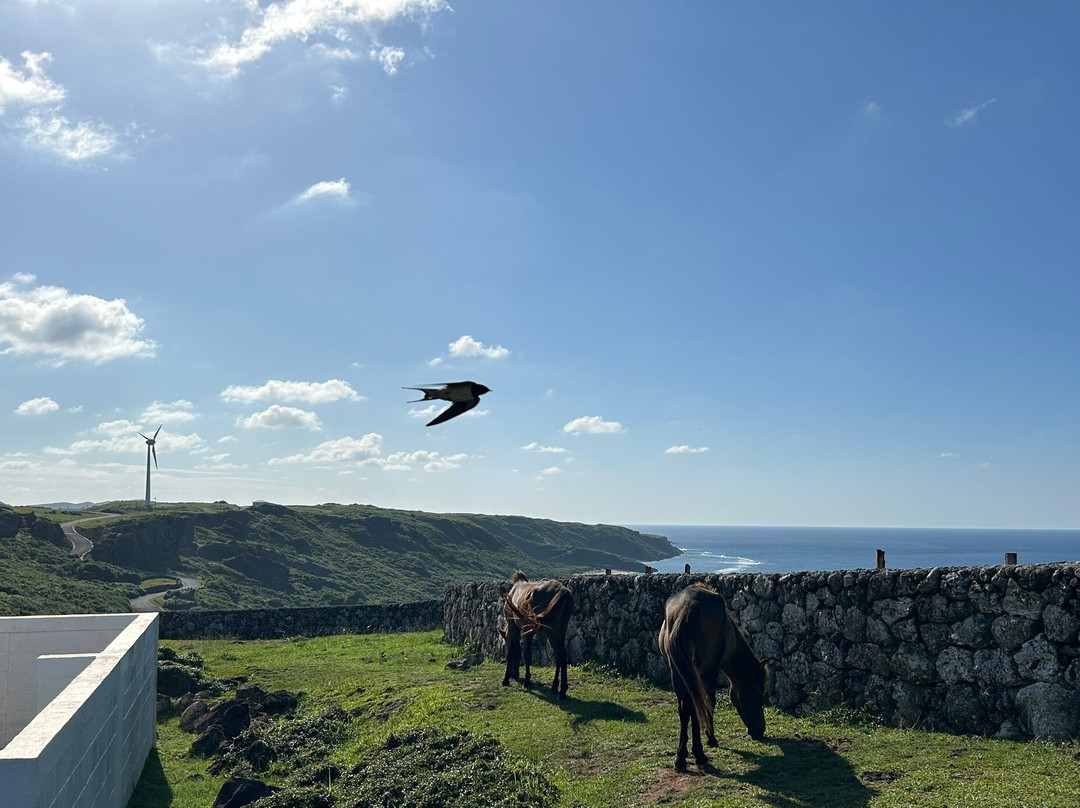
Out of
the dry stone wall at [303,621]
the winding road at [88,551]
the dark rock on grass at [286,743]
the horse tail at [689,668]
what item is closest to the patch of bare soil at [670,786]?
the horse tail at [689,668]

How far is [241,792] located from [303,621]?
2238cm

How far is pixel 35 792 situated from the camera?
254 inches

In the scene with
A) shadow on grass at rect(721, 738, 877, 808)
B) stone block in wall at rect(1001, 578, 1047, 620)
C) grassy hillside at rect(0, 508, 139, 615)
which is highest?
stone block in wall at rect(1001, 578, 1047, 620)

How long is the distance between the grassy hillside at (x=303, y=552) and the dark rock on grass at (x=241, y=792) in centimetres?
6381

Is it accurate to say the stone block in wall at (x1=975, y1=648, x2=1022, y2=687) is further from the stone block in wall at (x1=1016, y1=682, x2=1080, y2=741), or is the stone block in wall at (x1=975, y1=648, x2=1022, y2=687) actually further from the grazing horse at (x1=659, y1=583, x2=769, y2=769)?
the grazing horse at (x1=659, y1=583, x2=769, y2=769)

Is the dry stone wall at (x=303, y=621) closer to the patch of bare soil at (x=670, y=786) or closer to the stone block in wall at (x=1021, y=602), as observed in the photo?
the patch of bare soil at (x=670, y=786)

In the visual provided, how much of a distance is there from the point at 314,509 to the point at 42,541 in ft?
239

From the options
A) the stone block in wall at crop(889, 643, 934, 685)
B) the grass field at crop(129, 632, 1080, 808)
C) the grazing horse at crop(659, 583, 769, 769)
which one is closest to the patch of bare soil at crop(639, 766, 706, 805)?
the grass field at crop(129, 632, 1080, 808)

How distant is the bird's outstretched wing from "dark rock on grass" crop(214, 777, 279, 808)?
9.78 meters

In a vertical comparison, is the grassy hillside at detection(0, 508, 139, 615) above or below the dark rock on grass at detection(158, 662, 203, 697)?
below

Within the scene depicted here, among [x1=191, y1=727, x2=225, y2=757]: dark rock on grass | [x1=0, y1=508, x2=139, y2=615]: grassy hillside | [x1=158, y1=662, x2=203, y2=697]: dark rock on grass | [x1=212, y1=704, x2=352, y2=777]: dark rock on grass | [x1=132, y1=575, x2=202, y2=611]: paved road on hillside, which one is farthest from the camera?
[x1=132, y1=575, x2=202, y2=611]: paved road on hillside

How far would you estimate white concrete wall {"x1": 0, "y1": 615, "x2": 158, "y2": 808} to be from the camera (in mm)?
6715

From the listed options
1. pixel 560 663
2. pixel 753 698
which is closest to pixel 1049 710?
pixel 753 698

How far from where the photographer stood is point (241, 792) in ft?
38.0
